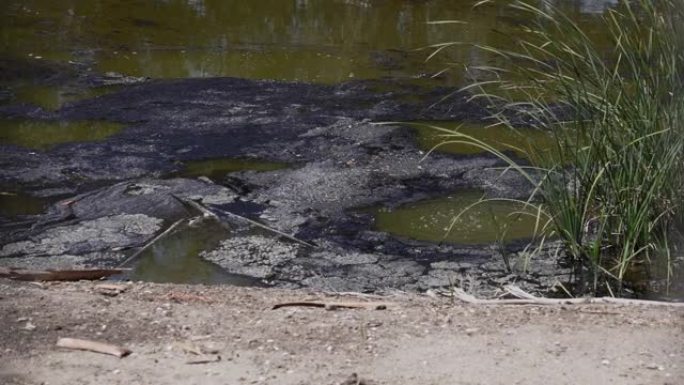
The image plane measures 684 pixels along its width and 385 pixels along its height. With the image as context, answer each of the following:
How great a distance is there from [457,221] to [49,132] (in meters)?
2.96

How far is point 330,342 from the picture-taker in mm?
3502

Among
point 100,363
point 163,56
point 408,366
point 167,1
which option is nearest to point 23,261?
point 100,363

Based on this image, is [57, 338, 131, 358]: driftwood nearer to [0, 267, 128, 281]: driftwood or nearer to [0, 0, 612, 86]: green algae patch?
[0, 267, 128, 281]: driftwood

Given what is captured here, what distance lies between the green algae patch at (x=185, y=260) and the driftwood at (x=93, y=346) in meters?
1.78

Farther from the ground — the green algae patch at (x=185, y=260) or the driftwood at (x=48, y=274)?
the driftwood at (x=48, y=274)

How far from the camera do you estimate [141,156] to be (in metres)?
7.04

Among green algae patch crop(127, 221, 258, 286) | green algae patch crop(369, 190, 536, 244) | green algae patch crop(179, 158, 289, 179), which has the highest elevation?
green algae patch crop(179, 158, 289, 179)

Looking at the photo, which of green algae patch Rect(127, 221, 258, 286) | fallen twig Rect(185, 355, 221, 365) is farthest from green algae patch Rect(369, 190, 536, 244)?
fallen twig Rect(185, 355, 221, 365)

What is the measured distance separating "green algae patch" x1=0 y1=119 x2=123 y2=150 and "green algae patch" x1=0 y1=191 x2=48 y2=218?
0.88 metres

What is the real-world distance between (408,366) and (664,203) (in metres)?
2.07

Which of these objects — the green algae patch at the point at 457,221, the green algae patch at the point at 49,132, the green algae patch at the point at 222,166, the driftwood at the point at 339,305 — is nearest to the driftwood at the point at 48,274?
the driftwood at the point at 339,305

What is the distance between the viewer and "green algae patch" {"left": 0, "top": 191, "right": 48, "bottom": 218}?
6082 millimetres

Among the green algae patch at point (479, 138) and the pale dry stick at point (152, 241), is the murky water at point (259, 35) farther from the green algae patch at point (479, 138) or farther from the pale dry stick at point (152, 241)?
the pale dry stick at point (152, 241)

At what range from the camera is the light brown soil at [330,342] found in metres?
3.20
